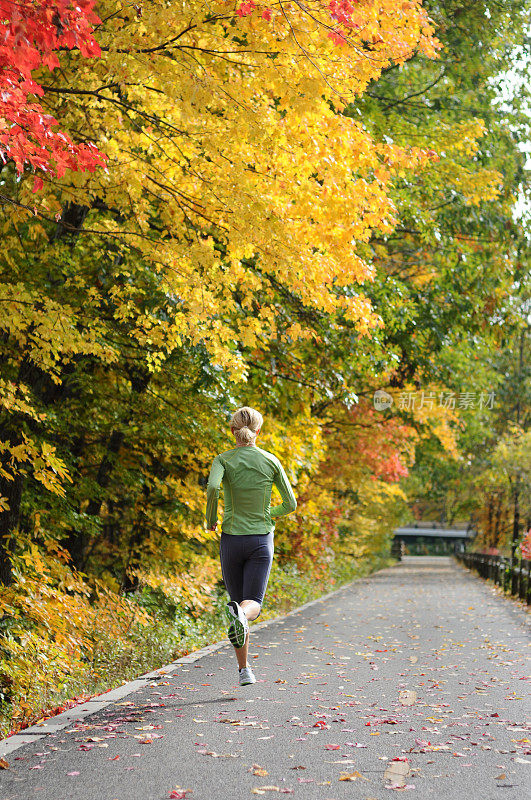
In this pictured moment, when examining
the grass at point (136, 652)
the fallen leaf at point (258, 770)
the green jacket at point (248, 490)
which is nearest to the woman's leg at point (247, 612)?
the green jacket at point (248, 490)

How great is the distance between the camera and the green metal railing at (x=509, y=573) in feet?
65.2

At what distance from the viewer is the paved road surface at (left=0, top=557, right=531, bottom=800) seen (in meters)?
4.67

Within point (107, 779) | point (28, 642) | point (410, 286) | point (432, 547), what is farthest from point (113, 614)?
point (432, 547)

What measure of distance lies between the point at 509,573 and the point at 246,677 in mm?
17338

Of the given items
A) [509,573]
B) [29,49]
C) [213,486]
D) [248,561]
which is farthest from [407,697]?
[509,573]

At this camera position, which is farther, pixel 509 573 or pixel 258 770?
pixel 509 573

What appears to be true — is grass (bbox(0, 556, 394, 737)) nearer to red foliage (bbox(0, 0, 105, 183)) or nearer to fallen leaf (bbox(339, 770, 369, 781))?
fallen leaf (bbox(339, 770, 369, 781))

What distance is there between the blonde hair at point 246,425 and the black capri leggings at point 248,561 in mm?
742

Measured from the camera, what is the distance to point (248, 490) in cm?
709

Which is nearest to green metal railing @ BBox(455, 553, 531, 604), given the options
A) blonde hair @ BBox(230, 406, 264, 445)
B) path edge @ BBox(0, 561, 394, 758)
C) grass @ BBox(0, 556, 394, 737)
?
grass @ BBox(0, 556, 394, 737)

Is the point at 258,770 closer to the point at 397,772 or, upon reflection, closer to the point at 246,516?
the point at 397,772

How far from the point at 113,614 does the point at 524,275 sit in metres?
11.5

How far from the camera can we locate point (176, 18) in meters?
6.90

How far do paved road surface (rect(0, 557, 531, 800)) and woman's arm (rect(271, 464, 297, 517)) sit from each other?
4.70 feet
